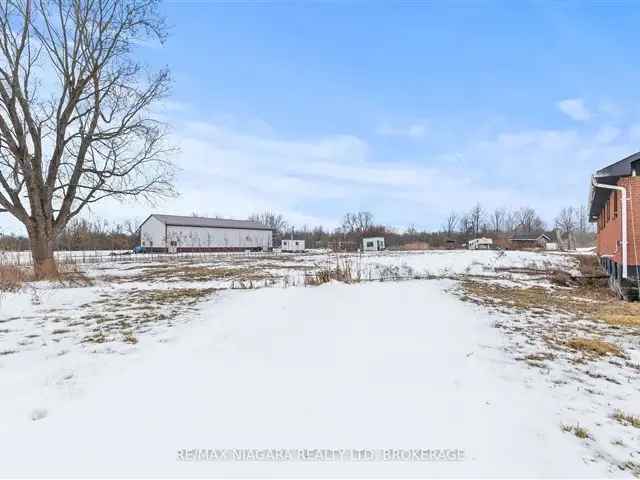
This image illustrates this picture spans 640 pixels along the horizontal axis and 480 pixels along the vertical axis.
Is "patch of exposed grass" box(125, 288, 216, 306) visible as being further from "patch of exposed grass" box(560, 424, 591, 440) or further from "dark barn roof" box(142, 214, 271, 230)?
"dark barn roof" box(142, 214, 271, 230)

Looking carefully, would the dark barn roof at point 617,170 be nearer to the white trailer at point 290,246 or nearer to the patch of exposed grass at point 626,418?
the patch of exposed grass at point 626,418

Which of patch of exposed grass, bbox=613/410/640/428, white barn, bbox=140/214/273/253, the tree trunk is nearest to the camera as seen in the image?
patch of exposed grass, bbox=613/410/640/428

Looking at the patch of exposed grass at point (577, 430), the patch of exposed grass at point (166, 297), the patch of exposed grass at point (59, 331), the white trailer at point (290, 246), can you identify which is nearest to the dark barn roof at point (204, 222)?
the white trailer at point (290, 246)

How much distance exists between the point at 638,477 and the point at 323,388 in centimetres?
201

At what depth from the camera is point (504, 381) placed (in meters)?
3.06

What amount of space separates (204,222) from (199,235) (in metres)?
3.49

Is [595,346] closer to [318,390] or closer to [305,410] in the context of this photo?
[318,390]

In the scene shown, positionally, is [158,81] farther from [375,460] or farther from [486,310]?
[375,460]

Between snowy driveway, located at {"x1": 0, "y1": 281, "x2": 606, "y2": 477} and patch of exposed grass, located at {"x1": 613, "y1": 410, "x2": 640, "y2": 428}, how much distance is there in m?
0.42

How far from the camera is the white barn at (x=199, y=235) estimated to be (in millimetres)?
53969

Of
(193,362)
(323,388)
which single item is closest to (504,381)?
(323,388)

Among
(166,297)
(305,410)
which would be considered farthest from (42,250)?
(305,410)

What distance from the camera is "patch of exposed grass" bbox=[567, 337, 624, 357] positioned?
13.1 feet

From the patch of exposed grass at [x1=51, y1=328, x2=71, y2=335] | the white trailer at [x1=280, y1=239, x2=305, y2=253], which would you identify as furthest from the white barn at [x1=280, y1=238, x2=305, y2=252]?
the patch of exposed grass at [x1=51, y1=328, x2=71, y2=335]
